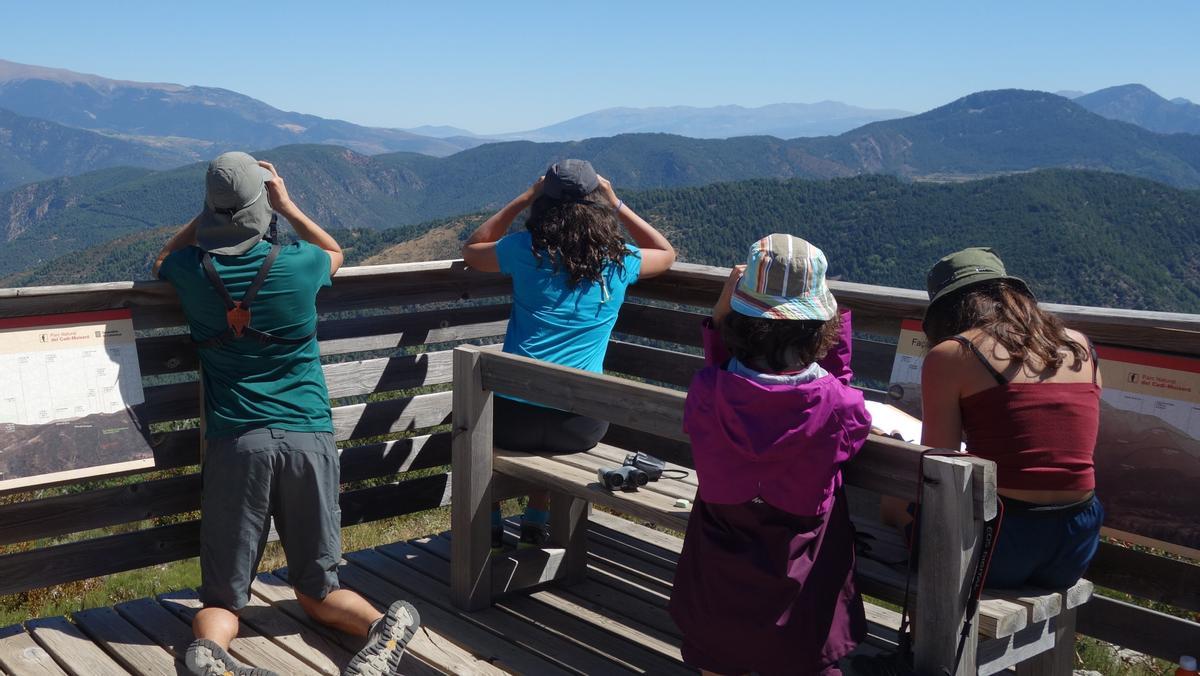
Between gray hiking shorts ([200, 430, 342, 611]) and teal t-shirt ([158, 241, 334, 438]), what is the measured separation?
7cm

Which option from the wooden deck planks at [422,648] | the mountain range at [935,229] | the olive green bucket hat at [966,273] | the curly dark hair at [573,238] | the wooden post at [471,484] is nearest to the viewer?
the olive green bucket hat at [966,273]

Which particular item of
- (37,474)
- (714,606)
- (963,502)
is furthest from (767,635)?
(37,474)

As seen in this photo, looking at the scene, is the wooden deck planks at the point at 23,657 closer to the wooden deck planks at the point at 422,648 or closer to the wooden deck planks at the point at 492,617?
the wooden deck planks at the point at 422,648

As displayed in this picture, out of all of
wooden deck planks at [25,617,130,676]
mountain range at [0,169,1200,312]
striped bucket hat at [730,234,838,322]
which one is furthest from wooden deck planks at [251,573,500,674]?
mountain range at [0,169,1200,312]

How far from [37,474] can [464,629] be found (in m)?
1.57

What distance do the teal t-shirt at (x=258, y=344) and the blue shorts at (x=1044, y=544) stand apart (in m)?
2.14

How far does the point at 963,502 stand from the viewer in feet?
7.88

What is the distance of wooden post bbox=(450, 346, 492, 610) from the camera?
3.86 m

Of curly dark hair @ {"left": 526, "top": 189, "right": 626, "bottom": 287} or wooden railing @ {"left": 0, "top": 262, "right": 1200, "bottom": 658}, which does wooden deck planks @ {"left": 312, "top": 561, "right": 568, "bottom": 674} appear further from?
curly dark hair @ {"left": 526, "top": 189, "right": 626, "bottom": 287}

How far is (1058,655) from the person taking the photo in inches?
121

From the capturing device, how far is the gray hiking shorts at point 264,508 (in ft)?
11.1

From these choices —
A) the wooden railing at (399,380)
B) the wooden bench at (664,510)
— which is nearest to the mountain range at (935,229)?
the wooden railing at (399,380)

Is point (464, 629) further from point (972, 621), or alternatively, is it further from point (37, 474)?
point (972, 621)

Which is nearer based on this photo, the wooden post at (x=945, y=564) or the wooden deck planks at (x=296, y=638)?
the wooden post at (x=945, y=564)
